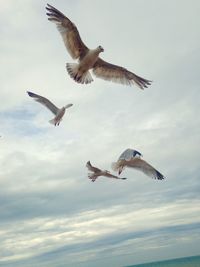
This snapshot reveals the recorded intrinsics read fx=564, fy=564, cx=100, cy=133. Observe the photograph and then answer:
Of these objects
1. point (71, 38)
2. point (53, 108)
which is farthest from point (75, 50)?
point (53, 108)

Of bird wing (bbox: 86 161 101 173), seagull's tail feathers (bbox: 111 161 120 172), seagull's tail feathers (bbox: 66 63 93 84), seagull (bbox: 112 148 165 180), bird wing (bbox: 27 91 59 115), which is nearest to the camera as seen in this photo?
seagull's tail feathers (bbox: 111 161 120 172)

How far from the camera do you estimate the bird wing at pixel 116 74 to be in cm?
3222

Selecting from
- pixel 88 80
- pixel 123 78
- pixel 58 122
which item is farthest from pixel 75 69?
pixel 123 78

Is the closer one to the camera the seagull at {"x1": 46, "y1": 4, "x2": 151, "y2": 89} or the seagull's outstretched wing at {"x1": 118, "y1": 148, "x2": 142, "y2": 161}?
the seagull's outstretched wing at {"x1": 118, "y1": 148, "x2": 142, "y2": 161}

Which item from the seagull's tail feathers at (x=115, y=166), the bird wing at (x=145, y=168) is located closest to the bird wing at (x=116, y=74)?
the bird wing at (x=145, y=168)

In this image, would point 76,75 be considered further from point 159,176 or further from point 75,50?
point 159,176

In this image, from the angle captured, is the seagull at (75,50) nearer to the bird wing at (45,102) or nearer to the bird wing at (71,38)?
the bird wing at (71,38)

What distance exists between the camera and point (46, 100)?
33.1 metres

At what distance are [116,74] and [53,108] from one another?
428 centimetres

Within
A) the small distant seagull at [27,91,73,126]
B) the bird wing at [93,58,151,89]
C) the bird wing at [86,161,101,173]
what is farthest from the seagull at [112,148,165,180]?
the bird wing at [93,58,151,89]

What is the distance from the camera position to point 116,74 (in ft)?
109

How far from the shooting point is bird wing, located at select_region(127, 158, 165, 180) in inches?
1113

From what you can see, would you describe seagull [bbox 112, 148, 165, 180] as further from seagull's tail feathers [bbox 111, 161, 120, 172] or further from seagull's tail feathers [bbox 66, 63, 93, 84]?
seagull's tail feathers [bbox 66, 63, 93, 84]

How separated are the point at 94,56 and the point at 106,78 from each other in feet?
10.9
